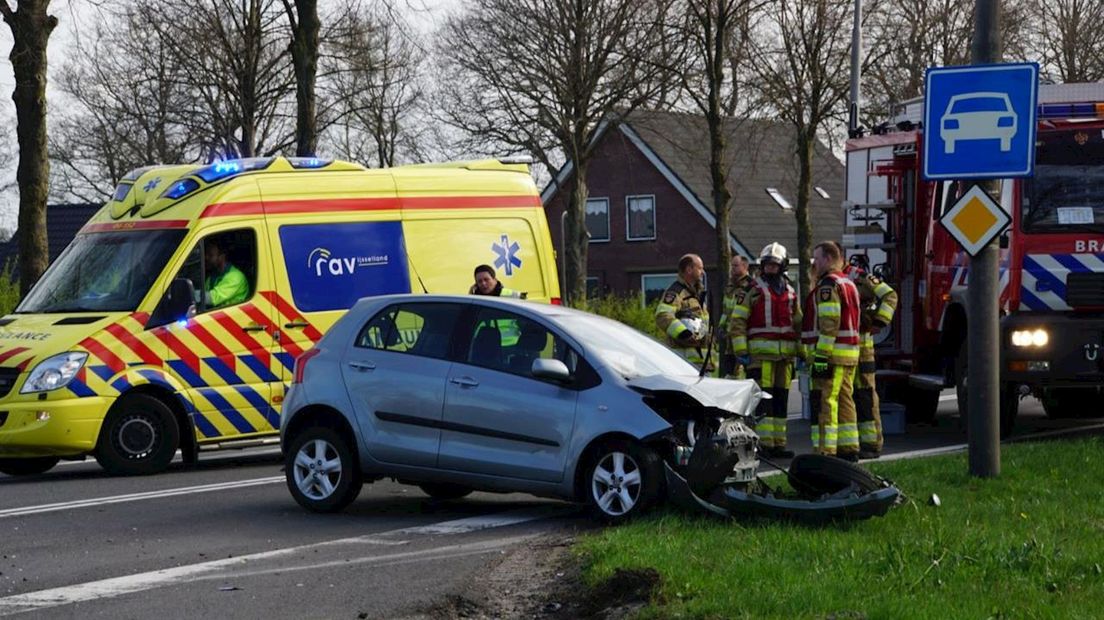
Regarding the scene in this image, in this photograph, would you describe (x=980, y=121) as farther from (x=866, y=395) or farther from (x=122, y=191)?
(x=122, y=191)

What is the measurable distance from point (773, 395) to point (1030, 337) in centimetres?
243

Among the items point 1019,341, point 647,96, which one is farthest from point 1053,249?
point 647,96

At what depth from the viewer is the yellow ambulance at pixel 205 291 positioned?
42.5ft

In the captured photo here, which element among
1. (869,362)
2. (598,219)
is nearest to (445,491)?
(869,362)

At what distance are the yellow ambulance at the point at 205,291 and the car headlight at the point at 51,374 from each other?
1 cm

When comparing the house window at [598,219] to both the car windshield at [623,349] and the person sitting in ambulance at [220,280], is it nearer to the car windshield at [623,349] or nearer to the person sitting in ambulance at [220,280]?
the person sitting in ambulance at [220,280]

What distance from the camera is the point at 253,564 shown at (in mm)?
9055

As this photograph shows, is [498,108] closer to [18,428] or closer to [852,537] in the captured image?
[18,428]

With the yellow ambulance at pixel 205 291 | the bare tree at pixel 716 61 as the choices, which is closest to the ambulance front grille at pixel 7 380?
the yellow ambulance at pixel 205 291

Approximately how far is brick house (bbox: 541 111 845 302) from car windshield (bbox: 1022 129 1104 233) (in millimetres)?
35389

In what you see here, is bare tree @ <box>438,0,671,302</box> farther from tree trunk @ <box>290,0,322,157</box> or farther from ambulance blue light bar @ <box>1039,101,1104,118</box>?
ambulance blue light bar @ <box>1039,101,1104,118</box>

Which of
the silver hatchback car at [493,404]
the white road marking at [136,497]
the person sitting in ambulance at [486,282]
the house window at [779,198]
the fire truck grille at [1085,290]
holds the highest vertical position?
the house window at [779,198]

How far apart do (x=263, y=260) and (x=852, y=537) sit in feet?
22.5

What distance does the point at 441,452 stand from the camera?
34.8ft
